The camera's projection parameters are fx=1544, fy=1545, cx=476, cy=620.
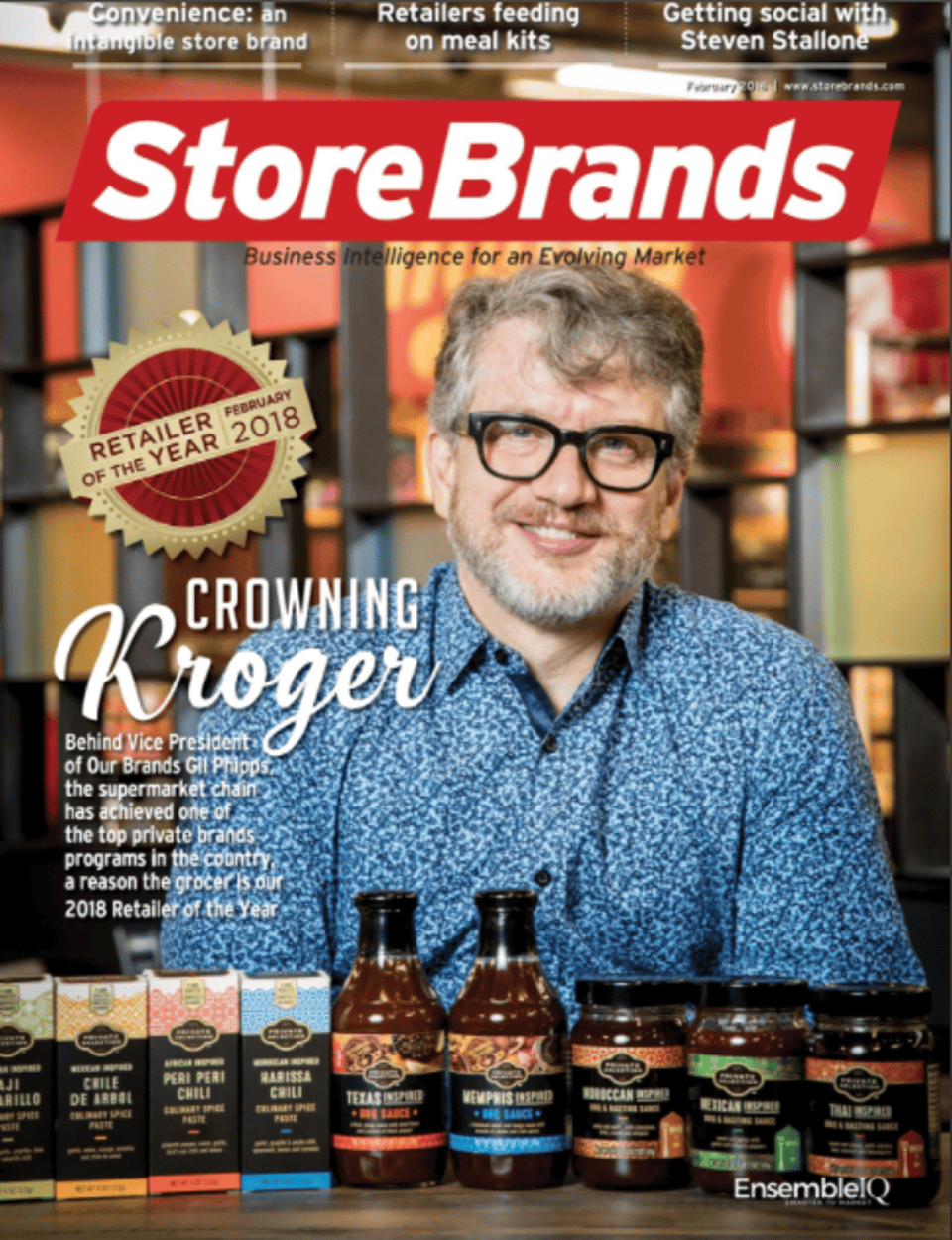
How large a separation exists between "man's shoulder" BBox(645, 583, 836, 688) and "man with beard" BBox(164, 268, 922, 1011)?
0.4 inches

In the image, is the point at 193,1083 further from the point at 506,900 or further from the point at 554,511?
the point at 554,511

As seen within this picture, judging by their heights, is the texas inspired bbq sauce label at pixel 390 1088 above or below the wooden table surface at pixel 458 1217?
above

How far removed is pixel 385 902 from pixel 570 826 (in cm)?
43

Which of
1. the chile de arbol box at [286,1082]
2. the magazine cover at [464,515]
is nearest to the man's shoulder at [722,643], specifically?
the magazine cover at [464,515]

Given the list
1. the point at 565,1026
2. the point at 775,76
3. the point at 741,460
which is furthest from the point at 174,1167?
the point at 741,460

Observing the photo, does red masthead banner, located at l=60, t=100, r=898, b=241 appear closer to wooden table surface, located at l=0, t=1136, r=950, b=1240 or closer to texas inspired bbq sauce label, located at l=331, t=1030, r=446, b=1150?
texas inspired bbq sauce label, located at l=331, t=1030, r=446, b=1150

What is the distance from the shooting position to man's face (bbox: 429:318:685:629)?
1613 millimetres

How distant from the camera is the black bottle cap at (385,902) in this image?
124 cm

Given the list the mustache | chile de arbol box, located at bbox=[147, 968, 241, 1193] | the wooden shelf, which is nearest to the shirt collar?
the mustache

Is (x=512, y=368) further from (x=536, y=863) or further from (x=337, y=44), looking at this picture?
(x=536, y=863)

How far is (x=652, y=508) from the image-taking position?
65.2 inches

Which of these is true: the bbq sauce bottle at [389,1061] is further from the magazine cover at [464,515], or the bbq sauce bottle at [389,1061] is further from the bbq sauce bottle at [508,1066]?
the magazine cover at [464,515]

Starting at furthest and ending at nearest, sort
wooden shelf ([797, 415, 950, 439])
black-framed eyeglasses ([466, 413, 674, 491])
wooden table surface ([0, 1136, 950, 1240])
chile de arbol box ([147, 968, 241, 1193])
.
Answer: wooden shelf ([797, 415, 950, 439]) < black-framed eyeglasses ([466, 413, 674, 491]) < chile de arbol box ([147, 968, 241, 1193]) < wooden table surface ([0, 1136, 950, 1240])

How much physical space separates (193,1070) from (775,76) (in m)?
1.18
